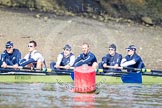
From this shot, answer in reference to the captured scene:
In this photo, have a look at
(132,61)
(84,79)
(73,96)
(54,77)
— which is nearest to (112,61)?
(132,61)

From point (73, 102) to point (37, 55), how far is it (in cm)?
520

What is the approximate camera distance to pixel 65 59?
22.3 meters

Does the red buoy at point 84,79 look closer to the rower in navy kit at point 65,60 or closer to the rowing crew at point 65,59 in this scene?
the rowing crew at point 65,59

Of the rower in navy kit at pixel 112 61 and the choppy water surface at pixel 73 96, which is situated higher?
the rower in navy kit at pixel 112 61

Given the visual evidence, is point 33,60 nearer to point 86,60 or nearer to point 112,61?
point 86,60

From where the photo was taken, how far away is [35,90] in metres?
19.1

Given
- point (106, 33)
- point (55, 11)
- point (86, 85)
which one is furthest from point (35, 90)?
point (55, 11)

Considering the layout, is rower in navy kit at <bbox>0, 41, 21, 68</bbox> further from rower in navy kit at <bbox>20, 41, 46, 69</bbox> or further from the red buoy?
the red buoy

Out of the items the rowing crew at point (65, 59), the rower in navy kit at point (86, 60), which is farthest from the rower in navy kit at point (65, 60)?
the rower in navy kit at point (86, 60)

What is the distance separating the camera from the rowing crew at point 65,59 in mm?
21641

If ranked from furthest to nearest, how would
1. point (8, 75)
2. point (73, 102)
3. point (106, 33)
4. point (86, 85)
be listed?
1. point (106, 33)
2. point (8, 75)
3. point (86, 85)
4. point (73, 102)

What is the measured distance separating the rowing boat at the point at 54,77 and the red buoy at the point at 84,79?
7.95ft

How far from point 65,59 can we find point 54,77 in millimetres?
1382

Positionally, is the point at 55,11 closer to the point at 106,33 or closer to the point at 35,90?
the point at 106,33
